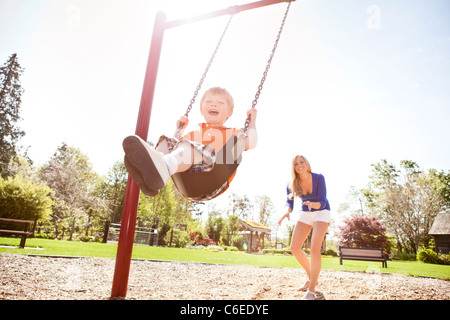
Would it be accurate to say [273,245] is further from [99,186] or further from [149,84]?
[149,84]

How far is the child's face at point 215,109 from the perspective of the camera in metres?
2.44

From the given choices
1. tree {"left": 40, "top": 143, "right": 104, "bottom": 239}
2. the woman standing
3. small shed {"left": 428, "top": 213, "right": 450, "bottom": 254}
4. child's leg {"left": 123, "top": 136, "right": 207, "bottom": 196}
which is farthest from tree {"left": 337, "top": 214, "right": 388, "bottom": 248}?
child's leg {"left": 123, "top": 136, "right": 207, "bottom": 196}

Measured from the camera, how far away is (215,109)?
7.99ft

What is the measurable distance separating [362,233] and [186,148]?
21035mm

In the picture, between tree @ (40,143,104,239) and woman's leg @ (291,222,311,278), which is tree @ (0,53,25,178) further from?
woman's leg @ (291,222,311,278)

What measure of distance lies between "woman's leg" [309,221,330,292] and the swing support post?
210 centimetres

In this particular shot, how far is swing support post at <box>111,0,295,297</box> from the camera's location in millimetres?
2762

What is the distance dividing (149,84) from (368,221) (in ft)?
68.3

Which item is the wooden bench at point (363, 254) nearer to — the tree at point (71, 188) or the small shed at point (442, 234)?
the small shed at point (442, 234)

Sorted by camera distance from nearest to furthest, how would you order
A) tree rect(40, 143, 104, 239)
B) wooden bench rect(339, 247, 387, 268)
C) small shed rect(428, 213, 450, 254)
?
1. wooden bench rect(339, 247, 387, 268)
2. small shed rect(428, 213, 450, 254)
3. tree rect(40, 143, 104, 239)

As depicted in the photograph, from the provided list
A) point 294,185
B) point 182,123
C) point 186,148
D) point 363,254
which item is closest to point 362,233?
point 363,254
